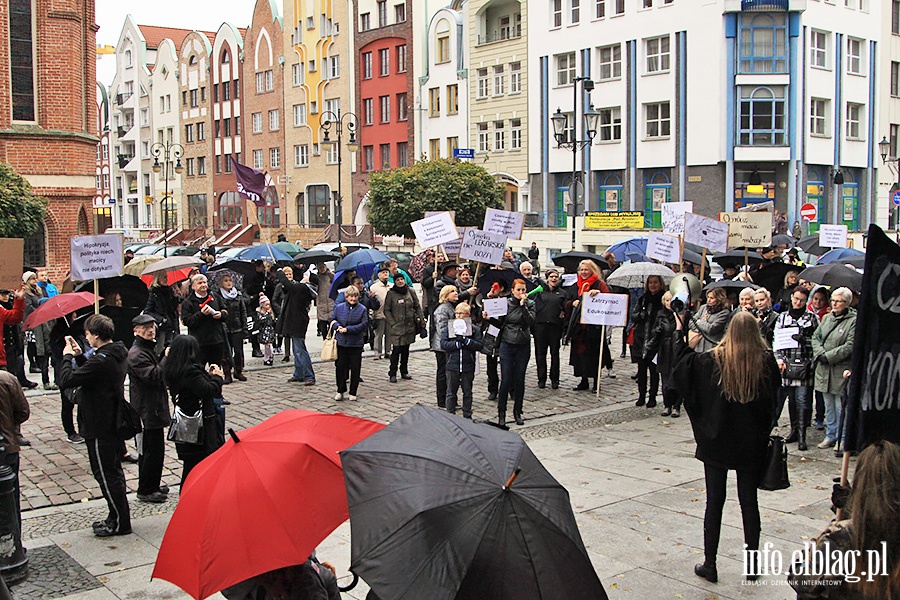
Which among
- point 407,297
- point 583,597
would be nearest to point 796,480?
point 583,597

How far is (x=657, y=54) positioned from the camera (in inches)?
1845

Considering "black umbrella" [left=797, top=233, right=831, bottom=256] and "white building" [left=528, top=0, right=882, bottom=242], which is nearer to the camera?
"black umbrella" [left=797, top=233, right=831, bottom=256]

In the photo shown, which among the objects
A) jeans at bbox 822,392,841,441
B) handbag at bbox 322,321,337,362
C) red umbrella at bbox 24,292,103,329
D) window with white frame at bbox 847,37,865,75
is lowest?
jeans at bbox 822,392,841,441

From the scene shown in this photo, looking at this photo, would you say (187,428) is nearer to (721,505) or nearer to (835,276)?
(721,505)

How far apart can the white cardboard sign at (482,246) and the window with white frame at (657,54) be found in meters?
35.0

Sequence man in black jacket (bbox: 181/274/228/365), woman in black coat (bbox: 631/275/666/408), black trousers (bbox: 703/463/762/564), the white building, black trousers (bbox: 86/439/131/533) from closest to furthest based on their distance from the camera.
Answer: black trousers (bbox: 703/463/762/564)
black trousers (bbox: 86/439/131/533)
woman in black coat (bbox: 631/275/666/408)
man in black jacket (bbox: 181/274/228/365)
the white building

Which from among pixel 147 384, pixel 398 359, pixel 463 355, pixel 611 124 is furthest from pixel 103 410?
pixel 611 124

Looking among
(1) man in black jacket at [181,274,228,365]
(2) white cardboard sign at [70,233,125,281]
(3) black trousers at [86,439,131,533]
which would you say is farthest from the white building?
(3) black trousers at [86,439,131,533]

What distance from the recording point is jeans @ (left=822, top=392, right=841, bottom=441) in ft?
33.6

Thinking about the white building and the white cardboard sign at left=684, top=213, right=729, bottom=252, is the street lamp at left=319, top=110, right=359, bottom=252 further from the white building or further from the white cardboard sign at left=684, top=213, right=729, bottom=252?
the white cardboard sign at left=684, top=213, right=729, bottom=252

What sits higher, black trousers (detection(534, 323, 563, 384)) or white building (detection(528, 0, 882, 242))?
white building (detection(528, 0, 882, 242))

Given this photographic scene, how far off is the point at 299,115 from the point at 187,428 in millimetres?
63880

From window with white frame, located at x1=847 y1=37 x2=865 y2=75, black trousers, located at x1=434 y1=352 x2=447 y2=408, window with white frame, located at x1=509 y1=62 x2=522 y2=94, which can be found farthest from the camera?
window with white frame, located at x1=509 y1=62 x2=522 y2=94

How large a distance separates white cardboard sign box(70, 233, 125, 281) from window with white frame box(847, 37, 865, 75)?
148ft
